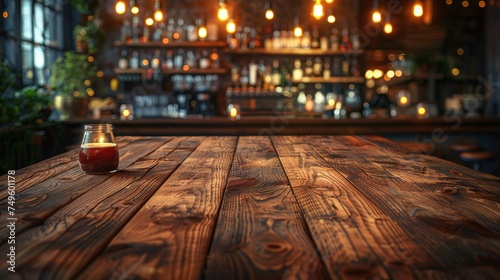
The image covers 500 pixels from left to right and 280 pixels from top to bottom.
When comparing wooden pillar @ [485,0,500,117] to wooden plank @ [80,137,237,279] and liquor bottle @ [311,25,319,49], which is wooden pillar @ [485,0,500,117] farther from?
wooden plank @ [80,137,237,279]

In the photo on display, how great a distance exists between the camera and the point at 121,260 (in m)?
0.68

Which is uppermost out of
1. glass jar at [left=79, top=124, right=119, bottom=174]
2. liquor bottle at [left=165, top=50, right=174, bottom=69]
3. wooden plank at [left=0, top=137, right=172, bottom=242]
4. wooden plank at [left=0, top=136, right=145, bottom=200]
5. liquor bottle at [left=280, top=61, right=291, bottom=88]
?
liquor bottle at [left=165, top=50, right=174, bottom=69]

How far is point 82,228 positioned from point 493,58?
6.64m

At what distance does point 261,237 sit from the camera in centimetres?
80

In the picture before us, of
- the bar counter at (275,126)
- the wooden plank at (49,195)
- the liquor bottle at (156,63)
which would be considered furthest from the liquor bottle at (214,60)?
the wooden plank at (49,195)

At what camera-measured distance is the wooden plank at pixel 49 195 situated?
92cm

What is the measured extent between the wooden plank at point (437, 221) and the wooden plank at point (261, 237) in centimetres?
17

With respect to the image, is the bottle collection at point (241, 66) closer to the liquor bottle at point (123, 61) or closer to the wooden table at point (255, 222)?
the liquor bottle at point (123, 61)

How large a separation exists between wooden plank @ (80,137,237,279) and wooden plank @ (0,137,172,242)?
17cm

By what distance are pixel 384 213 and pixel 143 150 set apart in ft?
4.48

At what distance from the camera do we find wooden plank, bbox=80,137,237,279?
2.11 feet

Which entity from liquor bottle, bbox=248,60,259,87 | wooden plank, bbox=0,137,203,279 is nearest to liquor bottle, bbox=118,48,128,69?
liquor bottle, bbox=248,60,259,87

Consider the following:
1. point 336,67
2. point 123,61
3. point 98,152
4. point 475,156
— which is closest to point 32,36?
point 123,61

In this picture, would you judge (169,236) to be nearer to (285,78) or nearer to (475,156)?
(475,156)
